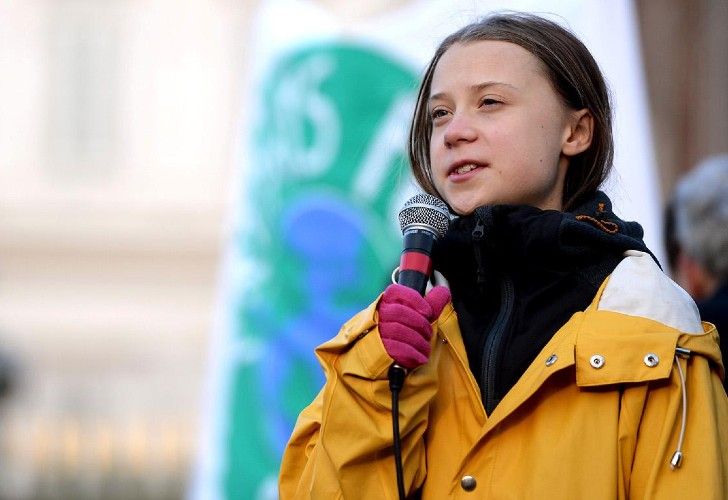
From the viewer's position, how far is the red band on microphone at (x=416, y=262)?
2246mm

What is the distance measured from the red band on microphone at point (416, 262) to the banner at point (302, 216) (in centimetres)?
214

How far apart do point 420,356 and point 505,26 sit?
2.26 ft

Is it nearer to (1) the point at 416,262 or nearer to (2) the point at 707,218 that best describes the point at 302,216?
(2) the point at 707,218

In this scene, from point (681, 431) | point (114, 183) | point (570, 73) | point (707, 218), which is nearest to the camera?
point (681, 431)

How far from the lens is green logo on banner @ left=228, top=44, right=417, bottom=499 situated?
14.7 ft

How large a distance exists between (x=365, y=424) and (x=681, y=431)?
0.49 meters

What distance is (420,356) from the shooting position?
2.16 metres

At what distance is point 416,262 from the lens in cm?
225

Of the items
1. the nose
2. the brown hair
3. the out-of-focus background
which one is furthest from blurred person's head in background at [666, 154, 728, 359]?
the out-of-focus background

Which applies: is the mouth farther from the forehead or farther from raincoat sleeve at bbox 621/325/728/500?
raincoat sleeve at bbox 621/325/728/500

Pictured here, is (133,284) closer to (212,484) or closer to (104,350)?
(104,350)

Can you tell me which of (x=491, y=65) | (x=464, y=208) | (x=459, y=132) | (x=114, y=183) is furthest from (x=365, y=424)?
(x=114, y=183)

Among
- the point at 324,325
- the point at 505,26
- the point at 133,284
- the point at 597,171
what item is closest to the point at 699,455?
the point at 597,171

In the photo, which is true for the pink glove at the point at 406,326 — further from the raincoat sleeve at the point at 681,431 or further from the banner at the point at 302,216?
the banner at the point at 302,216
